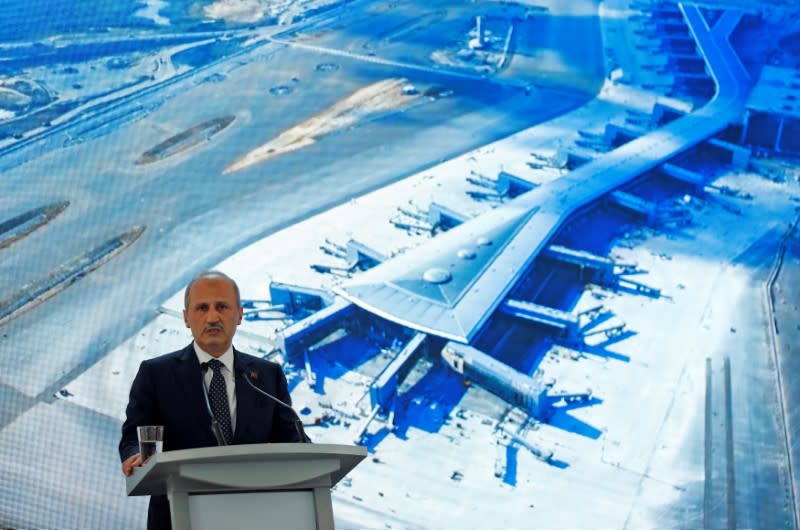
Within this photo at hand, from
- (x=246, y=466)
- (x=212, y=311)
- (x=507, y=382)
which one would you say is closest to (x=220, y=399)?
(x=212, y=311)

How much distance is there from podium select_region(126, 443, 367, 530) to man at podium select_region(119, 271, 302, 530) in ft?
2.56

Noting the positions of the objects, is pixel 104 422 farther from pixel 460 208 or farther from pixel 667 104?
pixel 667 104

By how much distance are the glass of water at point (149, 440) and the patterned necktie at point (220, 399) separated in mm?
497

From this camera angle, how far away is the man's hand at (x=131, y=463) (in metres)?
4.38

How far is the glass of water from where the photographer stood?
173 inches

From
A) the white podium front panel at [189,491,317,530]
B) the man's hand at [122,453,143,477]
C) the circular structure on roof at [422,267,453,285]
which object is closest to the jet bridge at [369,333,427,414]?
the circular structure on roof at [422,267,453,285]

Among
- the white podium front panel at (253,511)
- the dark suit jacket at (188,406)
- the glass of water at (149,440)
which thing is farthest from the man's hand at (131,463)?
the white podium front panel at (253,511)

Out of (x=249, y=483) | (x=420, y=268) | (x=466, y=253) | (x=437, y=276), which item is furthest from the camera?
(x=466, y=253)

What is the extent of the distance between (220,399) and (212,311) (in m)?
0.59

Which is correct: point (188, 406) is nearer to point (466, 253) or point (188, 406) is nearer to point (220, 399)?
point (220, 399)

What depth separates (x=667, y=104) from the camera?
45.3 m

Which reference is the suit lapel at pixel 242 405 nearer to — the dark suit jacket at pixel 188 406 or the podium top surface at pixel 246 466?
the dark suit jacket at pixel 188 406

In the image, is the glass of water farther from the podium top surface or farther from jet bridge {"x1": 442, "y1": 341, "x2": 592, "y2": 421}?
jet bridge {"x1": 442, "y1": 341, "x2": 592, "y2": 421}

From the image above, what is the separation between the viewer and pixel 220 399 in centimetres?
496
